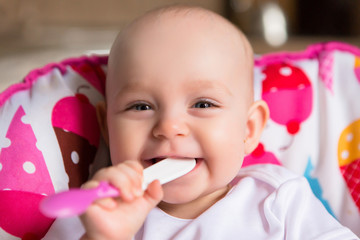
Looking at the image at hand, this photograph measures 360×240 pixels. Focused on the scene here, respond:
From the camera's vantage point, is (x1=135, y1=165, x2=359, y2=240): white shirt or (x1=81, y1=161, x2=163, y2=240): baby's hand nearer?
(x1=81, y1=161, x2=163, y2=240): baby's hand

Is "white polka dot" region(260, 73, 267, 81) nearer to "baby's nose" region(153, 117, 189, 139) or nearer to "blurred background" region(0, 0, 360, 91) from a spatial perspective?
"baby's nose" region(153, 117, 189, 139)

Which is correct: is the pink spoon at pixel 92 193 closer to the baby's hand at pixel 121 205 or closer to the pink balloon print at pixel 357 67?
the baby's hand at pixel 121 205

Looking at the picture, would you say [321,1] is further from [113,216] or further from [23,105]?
[113,216]

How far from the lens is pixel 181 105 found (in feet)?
2.52

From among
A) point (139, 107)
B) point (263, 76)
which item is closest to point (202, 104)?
point (139, 107)

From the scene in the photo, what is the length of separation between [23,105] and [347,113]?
0.66m

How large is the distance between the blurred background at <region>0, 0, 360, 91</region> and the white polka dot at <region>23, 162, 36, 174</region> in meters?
0.99

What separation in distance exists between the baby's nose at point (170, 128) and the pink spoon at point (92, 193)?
39mm

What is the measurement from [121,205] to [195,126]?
19cm

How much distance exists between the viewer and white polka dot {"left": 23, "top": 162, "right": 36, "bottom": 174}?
0.87m

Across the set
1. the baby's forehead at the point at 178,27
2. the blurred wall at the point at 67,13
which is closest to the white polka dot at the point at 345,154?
the baby's forehead at the point at 178,27

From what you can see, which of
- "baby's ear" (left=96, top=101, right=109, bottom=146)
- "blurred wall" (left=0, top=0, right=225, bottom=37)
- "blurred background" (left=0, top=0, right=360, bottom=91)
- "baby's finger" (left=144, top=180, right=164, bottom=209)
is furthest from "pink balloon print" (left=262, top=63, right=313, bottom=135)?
"blurred wall" (left=0, top=0, right=225, bottom=37)

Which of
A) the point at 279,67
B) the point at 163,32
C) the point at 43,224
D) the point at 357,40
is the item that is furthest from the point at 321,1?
the point at 43,224

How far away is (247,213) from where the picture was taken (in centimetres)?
84
